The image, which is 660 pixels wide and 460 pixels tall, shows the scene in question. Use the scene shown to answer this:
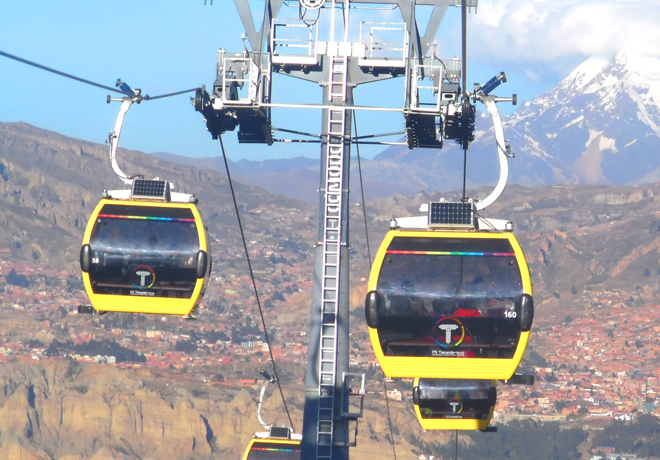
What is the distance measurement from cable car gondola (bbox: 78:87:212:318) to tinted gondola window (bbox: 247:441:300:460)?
10.7 metres

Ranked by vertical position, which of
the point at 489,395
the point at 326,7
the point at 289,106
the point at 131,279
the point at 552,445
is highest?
the point at 326,7

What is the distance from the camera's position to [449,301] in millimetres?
17219

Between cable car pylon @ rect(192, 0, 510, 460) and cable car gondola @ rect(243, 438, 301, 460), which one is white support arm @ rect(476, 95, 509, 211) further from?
cable car gondola @ rect(243, 438, 301, 460)

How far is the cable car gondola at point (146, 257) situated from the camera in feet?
61.5

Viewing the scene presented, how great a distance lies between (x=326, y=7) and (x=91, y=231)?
5.03 meters

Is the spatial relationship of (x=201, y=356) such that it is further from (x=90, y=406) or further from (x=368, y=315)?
(x=368, y=315)

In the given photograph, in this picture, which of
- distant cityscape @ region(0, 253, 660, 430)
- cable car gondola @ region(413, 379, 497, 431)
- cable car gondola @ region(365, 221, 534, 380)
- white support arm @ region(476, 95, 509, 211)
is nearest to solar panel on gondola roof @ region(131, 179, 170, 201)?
cable car gondola @ region(365, 221, 534, 380)

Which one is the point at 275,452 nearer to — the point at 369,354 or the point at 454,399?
the point at 454,399

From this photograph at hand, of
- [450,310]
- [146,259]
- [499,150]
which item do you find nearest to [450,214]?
[450,310]

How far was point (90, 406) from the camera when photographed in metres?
134

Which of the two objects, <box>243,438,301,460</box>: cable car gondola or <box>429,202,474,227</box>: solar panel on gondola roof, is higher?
<box>429,202,474,227</box>: solar panel on gondola roof

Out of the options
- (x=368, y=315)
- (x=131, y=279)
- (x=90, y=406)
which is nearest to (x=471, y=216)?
(x=368, y=315)

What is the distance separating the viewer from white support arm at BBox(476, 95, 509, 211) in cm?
1850

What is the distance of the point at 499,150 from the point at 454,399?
6.14 m
